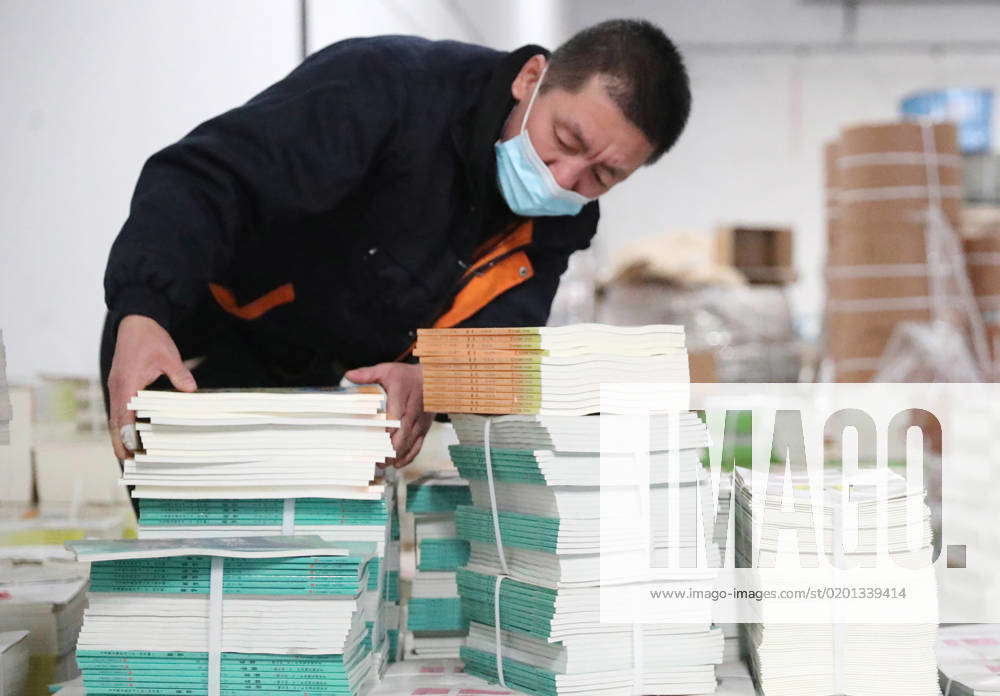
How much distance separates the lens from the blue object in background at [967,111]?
10.8 m

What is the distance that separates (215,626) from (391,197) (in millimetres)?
915

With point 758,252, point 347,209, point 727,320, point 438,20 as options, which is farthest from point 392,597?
point 758,252

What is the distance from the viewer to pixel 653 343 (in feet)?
4.61

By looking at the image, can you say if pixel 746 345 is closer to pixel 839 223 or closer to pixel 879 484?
pixel 839 223

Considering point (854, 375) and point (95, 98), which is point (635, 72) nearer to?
point (95, 98)

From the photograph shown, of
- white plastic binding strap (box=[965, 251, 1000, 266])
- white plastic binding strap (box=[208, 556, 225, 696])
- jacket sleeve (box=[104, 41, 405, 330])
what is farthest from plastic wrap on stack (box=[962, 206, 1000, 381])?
white plastic binding strap (box=[208, 556, 225, 696])

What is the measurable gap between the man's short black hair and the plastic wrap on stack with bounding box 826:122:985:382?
3.70 metres

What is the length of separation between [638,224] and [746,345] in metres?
6.39

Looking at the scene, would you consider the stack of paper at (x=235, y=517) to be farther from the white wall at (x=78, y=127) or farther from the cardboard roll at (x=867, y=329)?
the cardboard roll at (x=867, y=329)

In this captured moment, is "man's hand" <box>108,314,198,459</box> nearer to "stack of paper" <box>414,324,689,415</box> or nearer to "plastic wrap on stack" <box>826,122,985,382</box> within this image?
"stack of paper" <box>414,324,689,415</box>

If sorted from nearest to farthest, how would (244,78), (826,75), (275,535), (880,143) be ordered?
(275,535) → (244,78) → (880,143) → (826,75)

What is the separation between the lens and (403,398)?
1.68 m

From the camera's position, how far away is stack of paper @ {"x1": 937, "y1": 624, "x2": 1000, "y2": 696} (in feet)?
4.34

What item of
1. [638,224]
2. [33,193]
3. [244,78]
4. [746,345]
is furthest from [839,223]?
[638,224]
